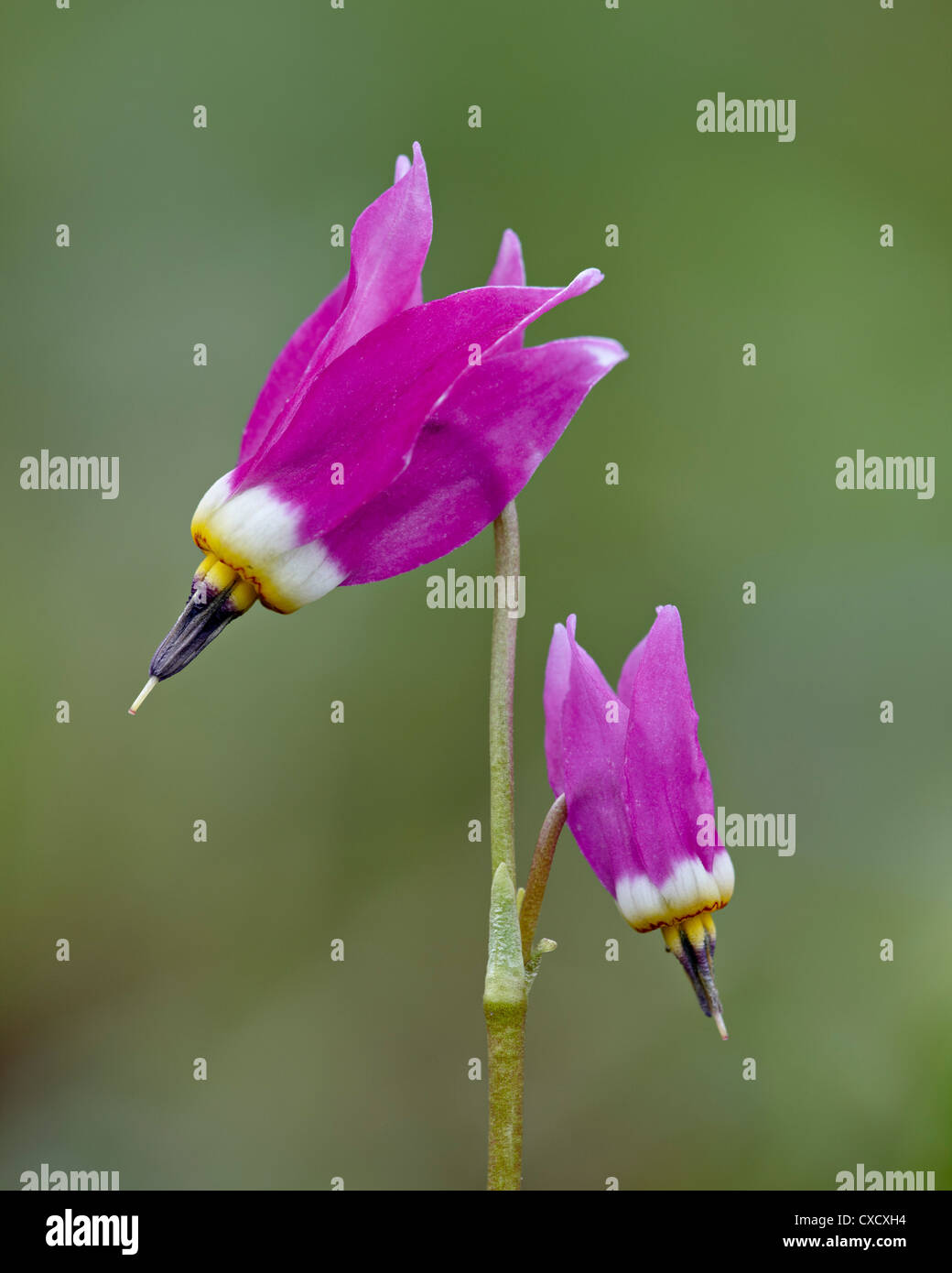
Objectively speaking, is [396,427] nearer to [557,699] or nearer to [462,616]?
[557,699]

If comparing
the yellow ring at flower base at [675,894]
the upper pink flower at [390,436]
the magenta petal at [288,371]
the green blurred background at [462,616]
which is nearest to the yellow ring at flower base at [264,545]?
the upper pink flower at [390,436]

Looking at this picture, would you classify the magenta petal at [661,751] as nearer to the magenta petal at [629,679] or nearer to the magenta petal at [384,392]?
the magenta petal at [629,679]

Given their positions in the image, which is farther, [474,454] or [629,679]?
[629,679]

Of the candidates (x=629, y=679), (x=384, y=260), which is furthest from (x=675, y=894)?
(x=384, y=260)

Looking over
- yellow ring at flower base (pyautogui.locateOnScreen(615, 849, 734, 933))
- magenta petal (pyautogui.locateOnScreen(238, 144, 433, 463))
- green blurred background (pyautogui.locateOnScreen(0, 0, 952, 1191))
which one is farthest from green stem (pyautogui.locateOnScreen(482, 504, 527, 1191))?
green blurred background (pyautogui.locateOnScreen(0, 0, 952, 1191))

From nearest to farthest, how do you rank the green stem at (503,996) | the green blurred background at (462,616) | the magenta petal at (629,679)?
1. the green stem at (503,996)
2. the magenta petal at (629,679)
3. the green blurred background at (462,616)

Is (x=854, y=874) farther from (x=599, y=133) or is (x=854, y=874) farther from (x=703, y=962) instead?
(x=599, y=133)
